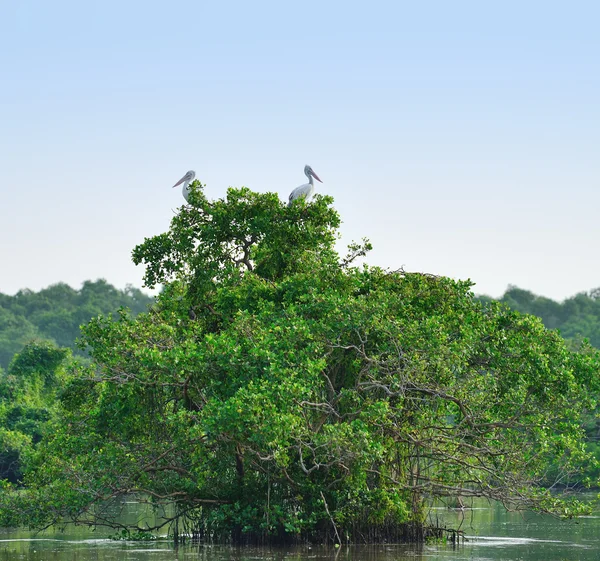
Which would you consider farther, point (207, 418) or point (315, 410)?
point (315, 410)

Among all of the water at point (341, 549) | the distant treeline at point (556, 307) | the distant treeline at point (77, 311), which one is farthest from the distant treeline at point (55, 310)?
the water at point (341, 549)

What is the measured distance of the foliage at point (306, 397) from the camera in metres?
17.2

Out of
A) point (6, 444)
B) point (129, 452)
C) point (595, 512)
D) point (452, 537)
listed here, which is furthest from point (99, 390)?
point (6, 444)

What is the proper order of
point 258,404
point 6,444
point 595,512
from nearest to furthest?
1. point 258,404
2. point 595,512
3. point 6,444

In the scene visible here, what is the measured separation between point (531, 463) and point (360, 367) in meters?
3.73

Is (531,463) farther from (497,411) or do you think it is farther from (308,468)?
(308,468)

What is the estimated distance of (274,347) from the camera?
17.1 metres

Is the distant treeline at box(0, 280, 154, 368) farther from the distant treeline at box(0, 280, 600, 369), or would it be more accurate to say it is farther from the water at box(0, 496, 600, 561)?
the water at box(0, 496, 600, 561)

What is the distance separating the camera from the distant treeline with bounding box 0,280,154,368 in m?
84.1

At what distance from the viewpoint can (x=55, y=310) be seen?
3661 inches

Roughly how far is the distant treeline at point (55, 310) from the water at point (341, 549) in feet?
188

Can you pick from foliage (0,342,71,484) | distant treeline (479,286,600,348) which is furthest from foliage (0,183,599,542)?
distant treeline (479,286,600,348)

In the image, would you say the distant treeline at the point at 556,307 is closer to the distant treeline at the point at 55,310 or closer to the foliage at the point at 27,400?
the distant treeline at the point at 55,310

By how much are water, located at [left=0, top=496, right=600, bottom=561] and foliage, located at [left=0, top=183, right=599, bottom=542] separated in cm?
58
